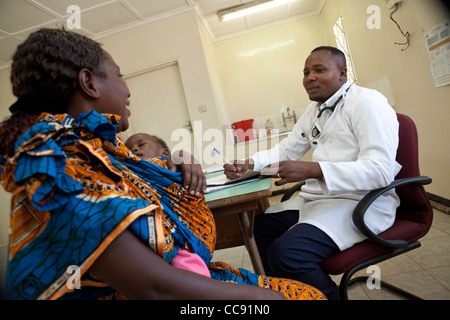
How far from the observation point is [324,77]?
1537mm

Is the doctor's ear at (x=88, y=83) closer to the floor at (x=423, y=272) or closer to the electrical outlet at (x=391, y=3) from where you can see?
the floor at (x=423, y=272)

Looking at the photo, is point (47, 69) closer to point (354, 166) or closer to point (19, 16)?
point (354, 166)

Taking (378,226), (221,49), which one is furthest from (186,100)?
(378,226)

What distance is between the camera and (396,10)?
8.20 feet

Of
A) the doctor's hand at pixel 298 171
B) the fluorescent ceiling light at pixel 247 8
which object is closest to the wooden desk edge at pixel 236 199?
the doctor's hand at pixel 298 171

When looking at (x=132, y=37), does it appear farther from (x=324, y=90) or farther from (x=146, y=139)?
(x=324, y=90)

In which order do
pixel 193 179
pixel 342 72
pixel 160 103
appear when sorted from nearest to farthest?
pixel 193 179 → pixel 342 72 → pixel 160 103

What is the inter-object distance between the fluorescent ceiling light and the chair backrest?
385cm

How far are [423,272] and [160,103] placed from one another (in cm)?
407

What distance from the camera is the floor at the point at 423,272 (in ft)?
5.09

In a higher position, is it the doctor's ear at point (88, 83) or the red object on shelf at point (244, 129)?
the red object on shelf at point (244, 129)

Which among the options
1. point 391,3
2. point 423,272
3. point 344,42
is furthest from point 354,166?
point 344,42

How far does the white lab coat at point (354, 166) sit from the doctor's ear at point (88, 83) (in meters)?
0.95

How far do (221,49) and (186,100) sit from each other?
1.81 meters
